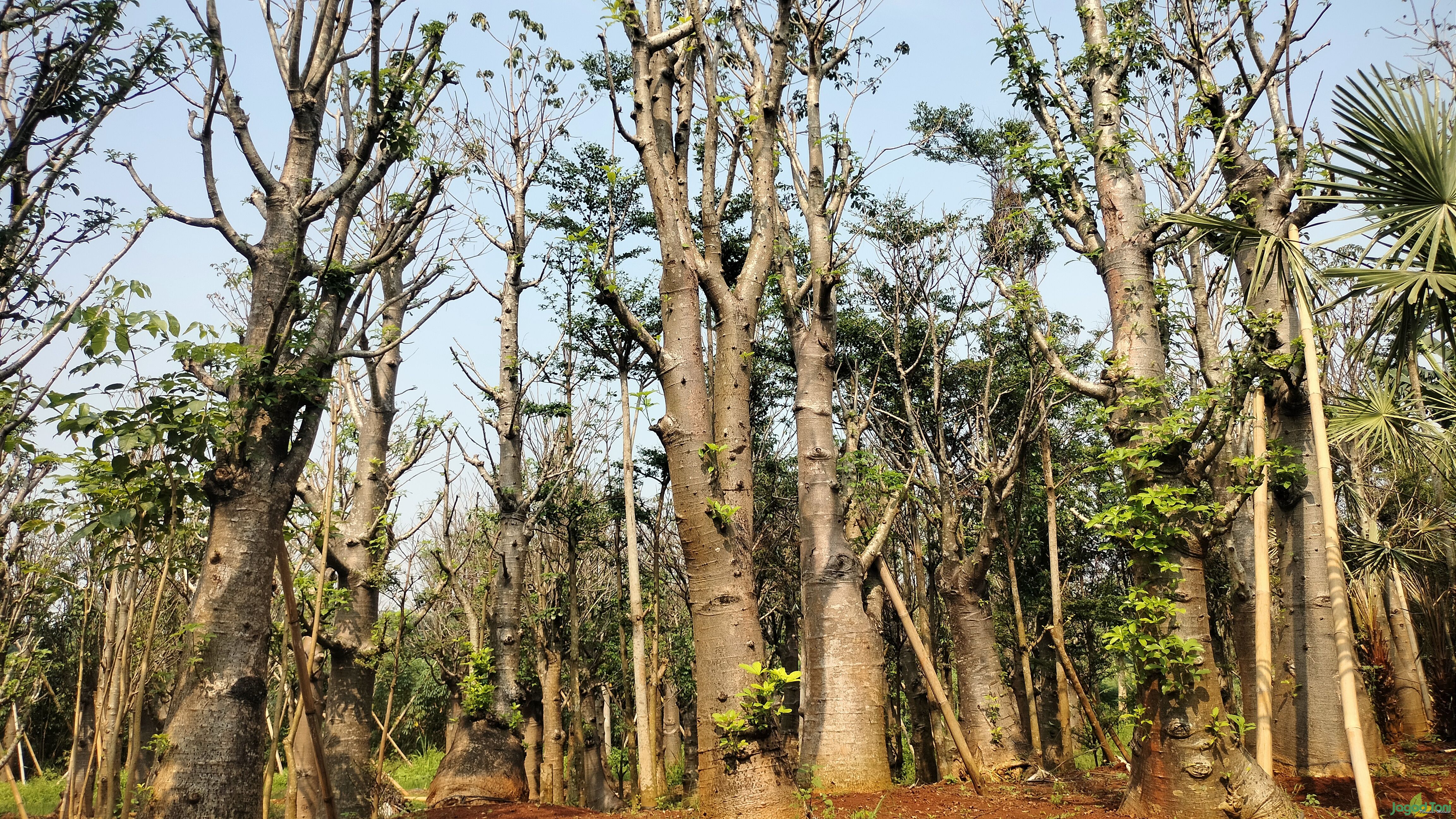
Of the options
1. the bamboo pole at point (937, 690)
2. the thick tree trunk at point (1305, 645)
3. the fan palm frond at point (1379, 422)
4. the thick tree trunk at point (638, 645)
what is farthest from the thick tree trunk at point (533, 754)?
the fan palm frond at point (1379, 422)

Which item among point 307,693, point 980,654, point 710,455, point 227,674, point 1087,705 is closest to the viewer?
A: point 307,693

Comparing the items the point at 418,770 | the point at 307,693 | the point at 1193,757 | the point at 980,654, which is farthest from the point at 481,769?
the point at 418,770

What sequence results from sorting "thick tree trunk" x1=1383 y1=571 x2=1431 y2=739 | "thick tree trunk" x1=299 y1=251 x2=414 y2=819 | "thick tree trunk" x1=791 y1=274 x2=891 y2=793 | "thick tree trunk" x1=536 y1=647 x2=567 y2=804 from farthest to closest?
"thick tree trunk" x1=1383 y1=571 x2=1431 y2=739 → "thick tree trunk" x1=536 y1=647 x2=567 y2=804 → "thick tree trunk" x1=299 y1=251 x2=414 y2=819 → "thick tree trunk" x1=791 y1=274 x2=891 y2=793

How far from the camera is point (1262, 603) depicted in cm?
449

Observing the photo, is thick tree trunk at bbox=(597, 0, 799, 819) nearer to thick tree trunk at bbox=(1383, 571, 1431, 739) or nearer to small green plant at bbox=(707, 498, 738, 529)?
small green plant at bbox=(707, 498, 738, 529)

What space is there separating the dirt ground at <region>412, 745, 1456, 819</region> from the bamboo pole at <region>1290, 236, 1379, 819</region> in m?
1.53

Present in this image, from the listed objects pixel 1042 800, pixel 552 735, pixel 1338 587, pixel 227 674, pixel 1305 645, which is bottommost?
pixel 552 735

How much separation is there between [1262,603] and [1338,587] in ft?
1.69

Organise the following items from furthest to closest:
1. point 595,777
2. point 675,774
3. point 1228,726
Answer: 1. point 675,774
2. point 595,777
3. point 1228,726

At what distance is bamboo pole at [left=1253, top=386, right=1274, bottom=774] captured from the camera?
14.5 feet

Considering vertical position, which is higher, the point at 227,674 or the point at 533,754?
the point at 227,674

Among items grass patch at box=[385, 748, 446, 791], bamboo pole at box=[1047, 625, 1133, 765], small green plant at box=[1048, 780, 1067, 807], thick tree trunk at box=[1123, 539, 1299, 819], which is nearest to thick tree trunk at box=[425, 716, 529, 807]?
small green plant at box=[1048, 780, 1067, 807]

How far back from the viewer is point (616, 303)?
488 cm

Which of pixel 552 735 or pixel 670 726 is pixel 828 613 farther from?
pixel 670 726
